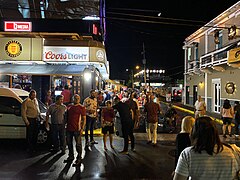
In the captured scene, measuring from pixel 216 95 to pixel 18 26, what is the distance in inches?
702

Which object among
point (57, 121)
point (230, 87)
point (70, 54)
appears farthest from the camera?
point (230, 87)

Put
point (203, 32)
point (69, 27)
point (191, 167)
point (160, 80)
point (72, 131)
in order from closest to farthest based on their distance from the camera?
point (191, 167) → point (72, 131) → point (69, 27) → point (203, 32) → point (160, 80)

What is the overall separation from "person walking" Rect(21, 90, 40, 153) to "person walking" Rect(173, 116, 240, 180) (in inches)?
281

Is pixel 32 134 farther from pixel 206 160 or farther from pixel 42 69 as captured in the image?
pixel 206 160

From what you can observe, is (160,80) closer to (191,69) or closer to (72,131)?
(191,69)

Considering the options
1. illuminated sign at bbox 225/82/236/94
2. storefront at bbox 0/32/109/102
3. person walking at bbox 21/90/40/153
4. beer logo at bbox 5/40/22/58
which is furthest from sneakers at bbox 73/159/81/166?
illuminated sign at bbox 225/82/236/94

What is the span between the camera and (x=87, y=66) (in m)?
15.6

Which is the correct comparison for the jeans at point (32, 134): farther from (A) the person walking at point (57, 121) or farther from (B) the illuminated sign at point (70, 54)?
(B) the illuminated sign at point (70, 54)

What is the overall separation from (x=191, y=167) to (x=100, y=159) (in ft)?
19.0

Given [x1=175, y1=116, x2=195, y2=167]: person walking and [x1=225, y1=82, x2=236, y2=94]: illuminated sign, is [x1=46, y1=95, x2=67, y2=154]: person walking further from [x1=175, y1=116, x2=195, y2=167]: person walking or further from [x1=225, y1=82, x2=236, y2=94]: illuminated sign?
[x1=225, y1=82, x2=236, y2=94]: illuminated sign

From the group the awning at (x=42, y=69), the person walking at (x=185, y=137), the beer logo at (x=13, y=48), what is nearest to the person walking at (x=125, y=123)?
the person walking at (x=185, y=137)

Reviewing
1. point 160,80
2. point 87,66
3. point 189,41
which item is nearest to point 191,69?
point 189,41

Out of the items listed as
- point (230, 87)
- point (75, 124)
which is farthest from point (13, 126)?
point (230, 87)

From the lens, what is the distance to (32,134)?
9.01 meters
